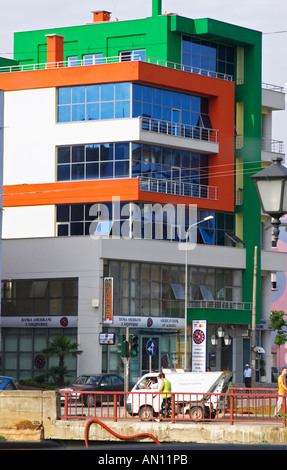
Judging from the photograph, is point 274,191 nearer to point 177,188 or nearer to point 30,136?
point 177,188

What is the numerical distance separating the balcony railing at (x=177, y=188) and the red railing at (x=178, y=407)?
1282 inches

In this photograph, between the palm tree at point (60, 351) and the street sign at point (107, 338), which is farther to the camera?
the palm tree at point (60, 351)

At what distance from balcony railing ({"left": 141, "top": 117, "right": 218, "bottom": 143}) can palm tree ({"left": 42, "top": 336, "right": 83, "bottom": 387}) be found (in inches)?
491

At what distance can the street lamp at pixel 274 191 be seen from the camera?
15.1 metres

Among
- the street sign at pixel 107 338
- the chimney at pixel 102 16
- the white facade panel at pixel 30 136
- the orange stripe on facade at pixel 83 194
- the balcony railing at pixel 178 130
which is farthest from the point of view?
the chimney at pixel 102 16

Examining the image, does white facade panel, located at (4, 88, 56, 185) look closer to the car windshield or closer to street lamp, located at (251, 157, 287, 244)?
the car windshield

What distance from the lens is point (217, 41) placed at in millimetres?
69125

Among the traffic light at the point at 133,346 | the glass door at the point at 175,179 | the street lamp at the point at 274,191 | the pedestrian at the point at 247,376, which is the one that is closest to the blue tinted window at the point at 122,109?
the glass door at the point at 175,179

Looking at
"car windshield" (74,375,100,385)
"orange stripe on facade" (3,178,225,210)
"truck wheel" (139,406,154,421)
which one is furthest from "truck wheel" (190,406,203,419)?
"orange stripe on facade" (3,178,225,210)

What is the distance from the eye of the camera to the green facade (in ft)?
219

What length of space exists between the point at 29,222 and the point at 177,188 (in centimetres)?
849

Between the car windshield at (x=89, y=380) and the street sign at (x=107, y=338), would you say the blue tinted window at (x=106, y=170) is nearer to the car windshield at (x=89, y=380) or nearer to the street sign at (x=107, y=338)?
the street sign at (x=107, y=338)
